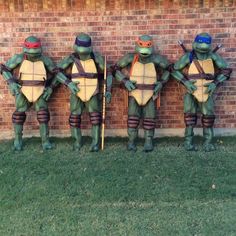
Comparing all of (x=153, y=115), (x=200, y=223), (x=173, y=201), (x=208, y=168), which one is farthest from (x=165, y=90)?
(x=200, y=223)

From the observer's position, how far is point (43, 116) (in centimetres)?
643

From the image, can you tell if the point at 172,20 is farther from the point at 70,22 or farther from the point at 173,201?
the point at 173,201

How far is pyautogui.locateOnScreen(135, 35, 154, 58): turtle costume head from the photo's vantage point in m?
6.05

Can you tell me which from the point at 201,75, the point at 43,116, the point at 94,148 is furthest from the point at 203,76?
the point at 43,116

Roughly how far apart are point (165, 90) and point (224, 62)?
0.93m

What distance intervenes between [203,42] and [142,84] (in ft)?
3.18

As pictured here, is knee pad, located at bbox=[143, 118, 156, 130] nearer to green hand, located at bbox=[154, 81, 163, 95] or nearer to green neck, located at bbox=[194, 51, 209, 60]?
green hand, located at bbox=[154, 81, 163, 95]

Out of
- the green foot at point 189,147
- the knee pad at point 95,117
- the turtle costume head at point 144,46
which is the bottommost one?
the green foot at point 189,147

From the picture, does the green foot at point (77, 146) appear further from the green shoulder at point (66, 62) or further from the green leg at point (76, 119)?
the green shoulder at point (66, 62)

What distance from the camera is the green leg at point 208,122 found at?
20.8ft

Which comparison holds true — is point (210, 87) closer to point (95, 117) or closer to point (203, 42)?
point (203, 42)

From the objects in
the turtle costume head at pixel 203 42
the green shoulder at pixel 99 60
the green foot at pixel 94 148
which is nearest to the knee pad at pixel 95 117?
the green foot at pixel 94 148

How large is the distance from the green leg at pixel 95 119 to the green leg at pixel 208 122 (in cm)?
144

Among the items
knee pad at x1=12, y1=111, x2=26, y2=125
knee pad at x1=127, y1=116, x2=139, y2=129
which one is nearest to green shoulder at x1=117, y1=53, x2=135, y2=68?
knee pad at x1=127, y1=116, x2=139, y2=129
